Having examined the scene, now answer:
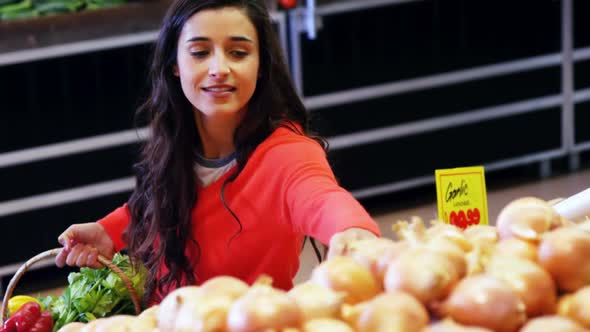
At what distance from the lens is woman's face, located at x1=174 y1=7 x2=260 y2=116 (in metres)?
2.16

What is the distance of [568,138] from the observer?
20.2 ft

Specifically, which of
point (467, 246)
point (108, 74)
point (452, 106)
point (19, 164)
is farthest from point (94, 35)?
point (467, 246)

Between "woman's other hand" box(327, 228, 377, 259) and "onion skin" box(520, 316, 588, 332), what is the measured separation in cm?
43

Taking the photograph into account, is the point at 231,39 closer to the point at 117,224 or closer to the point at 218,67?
the point at 218,67

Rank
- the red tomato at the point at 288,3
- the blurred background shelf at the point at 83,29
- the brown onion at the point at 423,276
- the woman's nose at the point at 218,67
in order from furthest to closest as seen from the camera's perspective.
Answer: the red tomato at the point at 288,3
the blurred background shelf at the point at 83,29
the woman's nose at the point at 218,67
the brown onion at the point at 423,276

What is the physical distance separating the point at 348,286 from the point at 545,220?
36 centimetres

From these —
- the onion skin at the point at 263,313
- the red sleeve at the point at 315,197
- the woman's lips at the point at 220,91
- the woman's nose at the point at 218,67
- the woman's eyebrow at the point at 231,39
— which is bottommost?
the red sleeve at the point at 315,197

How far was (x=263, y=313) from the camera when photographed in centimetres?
124

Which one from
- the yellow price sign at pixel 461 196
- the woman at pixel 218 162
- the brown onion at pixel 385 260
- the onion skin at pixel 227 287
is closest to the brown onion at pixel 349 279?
the brown onion at pixel 385 260

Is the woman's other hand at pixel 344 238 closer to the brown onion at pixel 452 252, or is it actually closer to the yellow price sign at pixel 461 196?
the brown onion at pixel 452 252

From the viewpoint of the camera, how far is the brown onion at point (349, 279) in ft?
4.54

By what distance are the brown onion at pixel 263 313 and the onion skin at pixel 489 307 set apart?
210 mm

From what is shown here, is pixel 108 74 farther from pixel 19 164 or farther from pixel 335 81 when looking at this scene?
pixel 335 81

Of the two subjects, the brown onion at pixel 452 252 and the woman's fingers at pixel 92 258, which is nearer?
the brown onion at pixel 452 252
